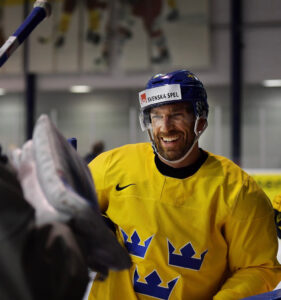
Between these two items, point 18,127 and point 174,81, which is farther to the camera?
point 18,127

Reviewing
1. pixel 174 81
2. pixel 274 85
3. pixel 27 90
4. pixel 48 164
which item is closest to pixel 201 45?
pixel 274 85

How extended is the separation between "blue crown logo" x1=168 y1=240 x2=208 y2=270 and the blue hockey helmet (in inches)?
16.4

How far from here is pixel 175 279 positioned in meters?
→ 1.55

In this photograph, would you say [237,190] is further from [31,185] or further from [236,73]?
[236,73]

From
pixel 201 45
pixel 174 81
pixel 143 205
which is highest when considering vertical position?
pixel 201 45

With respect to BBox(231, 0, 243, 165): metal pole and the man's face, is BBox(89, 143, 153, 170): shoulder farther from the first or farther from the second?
BBox(231, 0, 243, 165): metal pole

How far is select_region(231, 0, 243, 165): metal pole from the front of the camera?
885 centimetres

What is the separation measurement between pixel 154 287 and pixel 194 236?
0.67 feet

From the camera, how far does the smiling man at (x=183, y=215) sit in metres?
1.53

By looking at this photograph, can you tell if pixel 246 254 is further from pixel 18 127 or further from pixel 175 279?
pixel 18 127

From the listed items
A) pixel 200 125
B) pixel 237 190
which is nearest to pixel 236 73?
pixel 200 125

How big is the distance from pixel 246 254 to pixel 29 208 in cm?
101

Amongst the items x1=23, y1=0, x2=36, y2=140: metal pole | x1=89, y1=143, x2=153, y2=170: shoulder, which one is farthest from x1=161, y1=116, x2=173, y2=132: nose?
x1=23, y1=0, x2=36, y2=140: metal pole

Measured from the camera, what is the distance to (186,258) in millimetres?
1542
